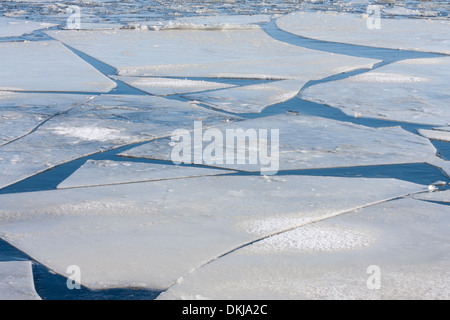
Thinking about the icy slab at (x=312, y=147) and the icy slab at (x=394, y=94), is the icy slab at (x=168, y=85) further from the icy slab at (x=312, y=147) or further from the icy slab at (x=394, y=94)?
the icy slab at (x=312, y=147)

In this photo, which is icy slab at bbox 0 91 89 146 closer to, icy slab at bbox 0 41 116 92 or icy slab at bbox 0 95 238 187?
icy slab at bbox 0 95 238 187

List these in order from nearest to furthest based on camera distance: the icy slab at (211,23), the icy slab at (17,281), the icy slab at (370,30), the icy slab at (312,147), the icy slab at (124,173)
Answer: the icy slab at (17,281), the icy slab at (124,173), the icy slab at (312,147), the icy slab at (370,30), the icy slab at (211,23)

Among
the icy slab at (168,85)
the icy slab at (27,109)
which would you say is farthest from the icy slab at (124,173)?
the icy slab at (168,85)

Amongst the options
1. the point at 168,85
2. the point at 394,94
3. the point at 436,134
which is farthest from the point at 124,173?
the point at 394,94

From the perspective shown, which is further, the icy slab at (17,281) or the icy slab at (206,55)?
the icy slab at (206,55)

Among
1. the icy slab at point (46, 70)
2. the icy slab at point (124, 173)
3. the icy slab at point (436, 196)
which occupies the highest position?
the icy slab at point (436, 196)

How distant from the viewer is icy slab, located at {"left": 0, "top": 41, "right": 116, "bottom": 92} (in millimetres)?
4609

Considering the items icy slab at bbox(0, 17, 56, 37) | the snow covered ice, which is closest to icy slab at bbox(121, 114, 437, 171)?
the snow covered ice

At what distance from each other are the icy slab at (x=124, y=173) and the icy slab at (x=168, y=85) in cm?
154

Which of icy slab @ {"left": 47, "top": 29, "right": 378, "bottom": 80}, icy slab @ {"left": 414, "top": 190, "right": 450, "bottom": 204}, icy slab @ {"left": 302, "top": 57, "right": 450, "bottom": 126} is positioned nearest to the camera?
icy slab @ {"left": 414, "top": 190, "right": 450, "bottom": 204}

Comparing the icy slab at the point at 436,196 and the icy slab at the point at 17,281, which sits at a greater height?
the icy slab at the point at 436,196

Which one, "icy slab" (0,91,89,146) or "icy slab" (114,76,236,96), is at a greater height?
"icy slab" (114,76,236,96)

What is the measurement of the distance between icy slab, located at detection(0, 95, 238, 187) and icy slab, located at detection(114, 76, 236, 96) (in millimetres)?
260

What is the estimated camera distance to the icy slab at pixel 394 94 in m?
3.88
